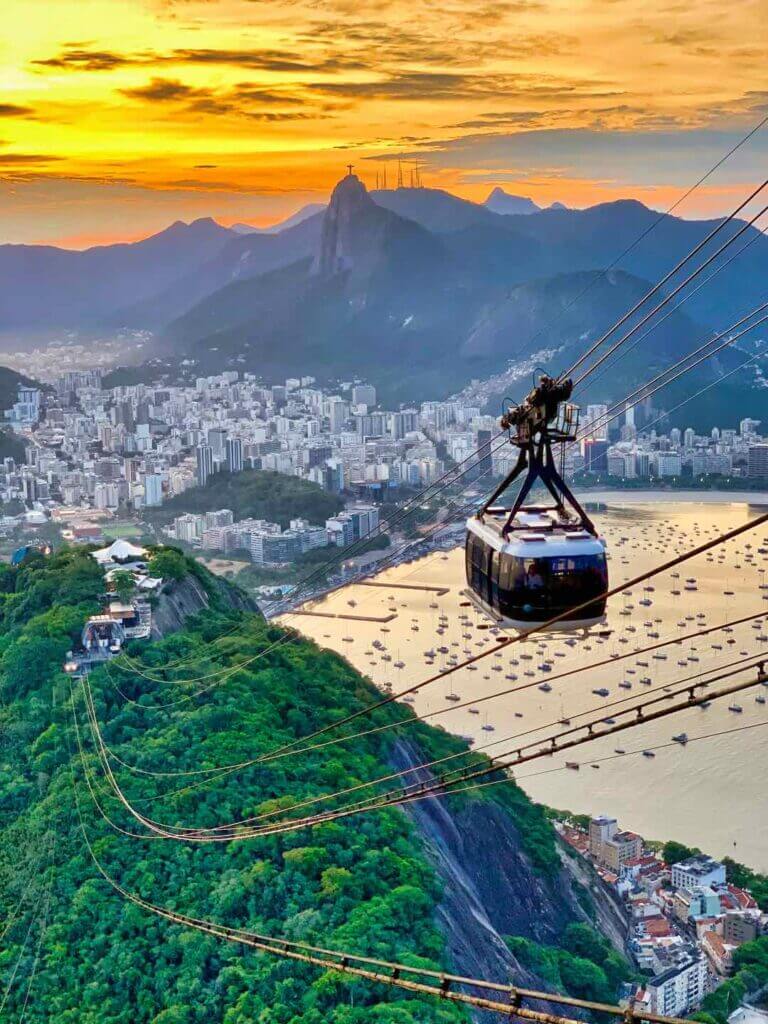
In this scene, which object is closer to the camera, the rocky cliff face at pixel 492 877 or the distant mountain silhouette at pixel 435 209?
the rocky cliff face at pixel 492 877

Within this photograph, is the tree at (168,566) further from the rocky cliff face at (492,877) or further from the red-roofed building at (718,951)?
the red-roofed building at (718,951)

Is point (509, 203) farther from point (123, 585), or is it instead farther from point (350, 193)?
point (123, 585)

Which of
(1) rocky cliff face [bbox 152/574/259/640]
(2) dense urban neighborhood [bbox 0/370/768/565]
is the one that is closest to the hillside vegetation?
(2) dense urban neighborhood [bbox 0/370/768/565]

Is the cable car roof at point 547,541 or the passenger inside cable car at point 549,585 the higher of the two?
the cable car roof at point 547,541

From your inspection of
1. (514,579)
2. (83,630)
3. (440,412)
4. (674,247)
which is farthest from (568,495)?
(674,247)

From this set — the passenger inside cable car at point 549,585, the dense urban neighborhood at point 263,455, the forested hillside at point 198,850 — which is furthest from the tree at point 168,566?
the dense urban neighborhood at point 263,455

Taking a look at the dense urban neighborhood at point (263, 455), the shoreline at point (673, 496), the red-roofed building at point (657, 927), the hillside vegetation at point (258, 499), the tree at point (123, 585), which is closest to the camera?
the red-roofed building at point (657, 927)

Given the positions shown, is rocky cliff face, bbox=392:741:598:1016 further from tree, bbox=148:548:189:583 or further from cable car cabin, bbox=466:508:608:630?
cable car cabin, bbox=466:508:608:630
